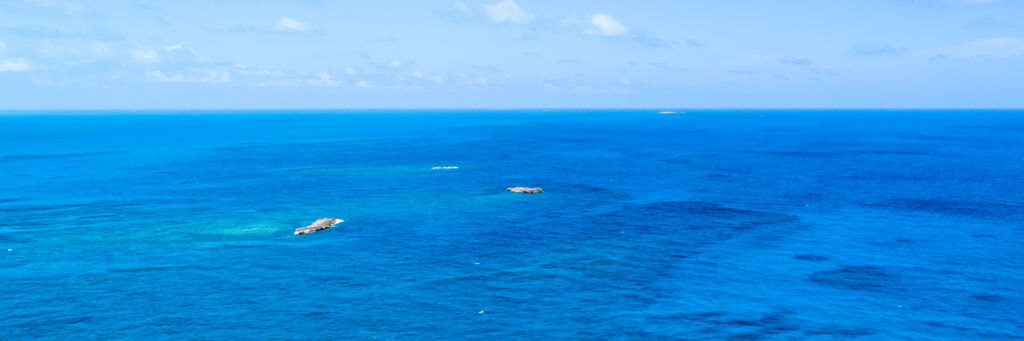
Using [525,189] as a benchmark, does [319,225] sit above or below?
below

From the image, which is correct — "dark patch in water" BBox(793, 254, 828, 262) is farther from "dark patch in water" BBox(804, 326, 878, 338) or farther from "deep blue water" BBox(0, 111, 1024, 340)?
"dark patch in water" BBox(804, 326, 878, 338)

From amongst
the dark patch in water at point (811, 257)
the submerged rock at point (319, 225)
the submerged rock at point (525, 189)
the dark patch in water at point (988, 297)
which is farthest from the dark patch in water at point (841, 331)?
the submerged rock at point (525, 189)

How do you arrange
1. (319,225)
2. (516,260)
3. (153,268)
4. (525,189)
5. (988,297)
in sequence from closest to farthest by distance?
(988,297) → (153,268) → (516,260) → (319,225) → (525,189)

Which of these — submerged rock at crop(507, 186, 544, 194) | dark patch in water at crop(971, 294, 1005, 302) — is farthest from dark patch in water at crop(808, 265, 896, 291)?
submerged rock at crop(507, 186, 544, 194)

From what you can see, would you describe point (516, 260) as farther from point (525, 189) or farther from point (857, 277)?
point (525, 189)

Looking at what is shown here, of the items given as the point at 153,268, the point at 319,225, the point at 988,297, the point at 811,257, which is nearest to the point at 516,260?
the point at 319,225

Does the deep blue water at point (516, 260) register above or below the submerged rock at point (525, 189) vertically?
below

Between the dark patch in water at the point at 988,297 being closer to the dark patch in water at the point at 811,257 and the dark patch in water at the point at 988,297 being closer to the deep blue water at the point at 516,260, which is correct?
the deep blue water at the point at 516,260
